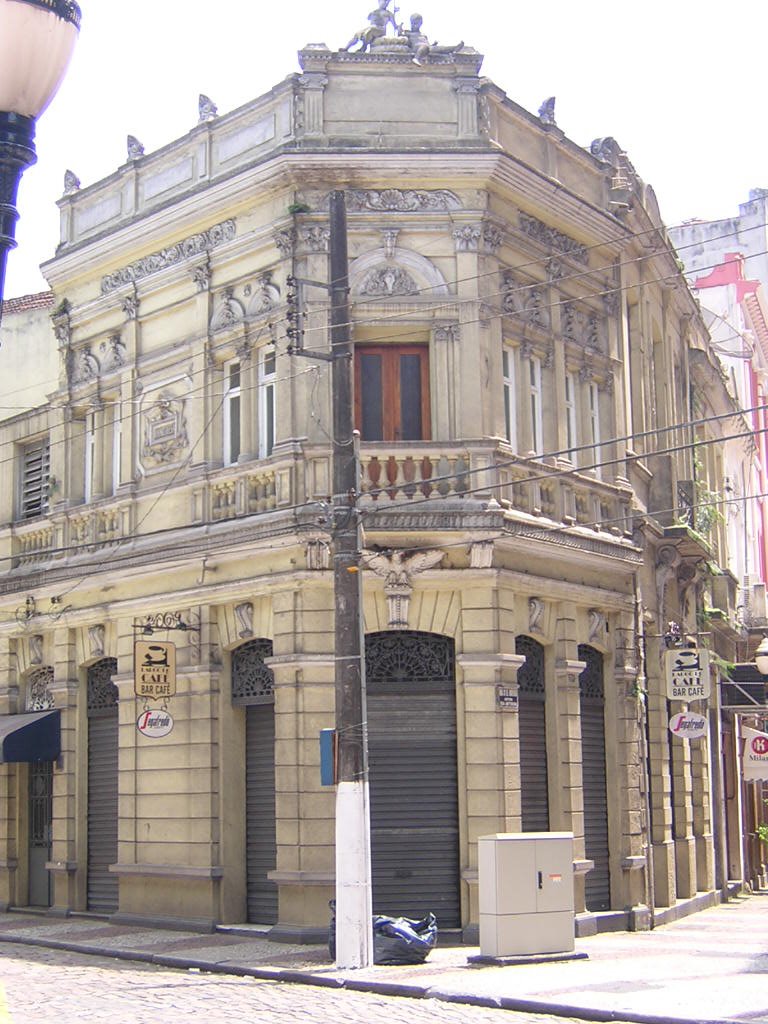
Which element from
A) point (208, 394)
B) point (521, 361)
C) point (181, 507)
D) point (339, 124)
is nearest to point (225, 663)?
point (181, 507)

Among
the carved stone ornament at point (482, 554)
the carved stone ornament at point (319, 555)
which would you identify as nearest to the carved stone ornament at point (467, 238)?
the carved stone ornament at point (482, 554)

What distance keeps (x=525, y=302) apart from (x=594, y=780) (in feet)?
24.7

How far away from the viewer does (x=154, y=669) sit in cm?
2170

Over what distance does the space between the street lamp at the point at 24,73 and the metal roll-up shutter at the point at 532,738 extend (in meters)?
16.4

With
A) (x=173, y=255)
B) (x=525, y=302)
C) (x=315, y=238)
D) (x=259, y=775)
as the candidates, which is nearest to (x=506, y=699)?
(x=259, y=775)

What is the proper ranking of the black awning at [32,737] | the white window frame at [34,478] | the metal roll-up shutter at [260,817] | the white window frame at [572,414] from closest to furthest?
1. the metal roll-up shutter at [260,817]
2. the white window frame at [572,414]
3. the black awning at [32,737]
4. the white window frame at [34,478]

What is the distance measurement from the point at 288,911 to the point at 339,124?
11346mm

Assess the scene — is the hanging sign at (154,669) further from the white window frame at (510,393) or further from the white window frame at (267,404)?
the white window frame at (510,393)

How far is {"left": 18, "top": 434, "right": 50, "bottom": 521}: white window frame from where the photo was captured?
2705 cm

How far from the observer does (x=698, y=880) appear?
→ 2741cm

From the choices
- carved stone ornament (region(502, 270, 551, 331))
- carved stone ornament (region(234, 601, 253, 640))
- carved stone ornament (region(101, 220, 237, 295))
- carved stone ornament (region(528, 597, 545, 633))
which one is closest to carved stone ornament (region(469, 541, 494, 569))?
carved stone ornament (region(528, 597, 545, 633))

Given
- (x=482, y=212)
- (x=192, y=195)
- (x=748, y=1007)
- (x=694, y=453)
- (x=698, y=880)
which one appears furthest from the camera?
(x=694, y=453)

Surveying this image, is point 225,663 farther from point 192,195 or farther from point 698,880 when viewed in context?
point 698,880

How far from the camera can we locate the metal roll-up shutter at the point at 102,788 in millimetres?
23859
